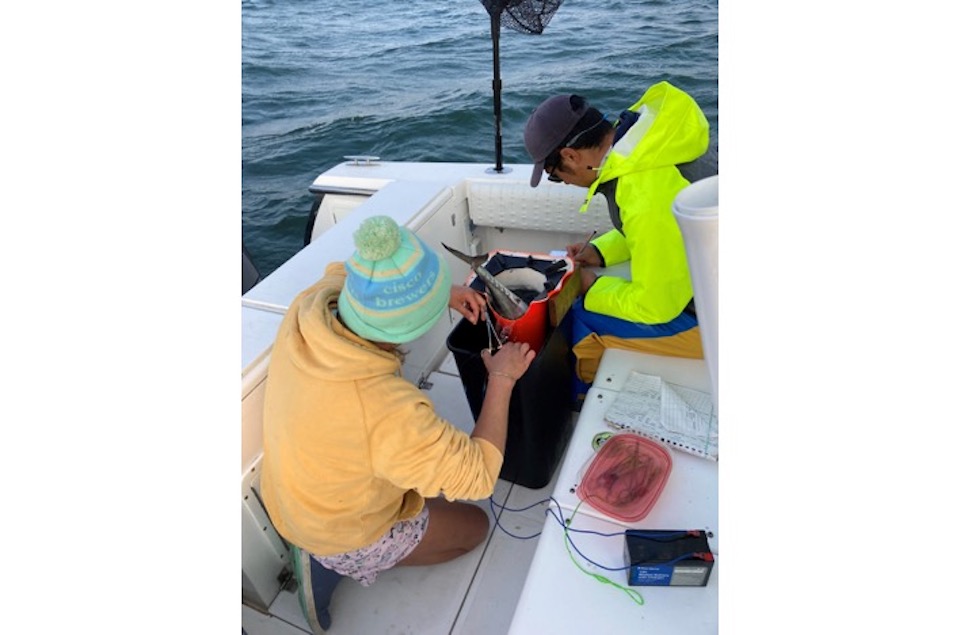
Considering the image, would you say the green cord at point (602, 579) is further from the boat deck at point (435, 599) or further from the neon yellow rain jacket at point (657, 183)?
the neon yellow rain jacket at point (657, 183)

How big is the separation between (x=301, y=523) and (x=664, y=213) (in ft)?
4.56

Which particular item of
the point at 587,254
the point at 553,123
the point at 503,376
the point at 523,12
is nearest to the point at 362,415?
the point at 503,376

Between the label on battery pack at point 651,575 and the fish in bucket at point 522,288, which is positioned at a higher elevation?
the fish in bucket at point 522,288

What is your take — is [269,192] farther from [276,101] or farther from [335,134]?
[276,101]

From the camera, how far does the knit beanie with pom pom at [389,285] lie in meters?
1.21

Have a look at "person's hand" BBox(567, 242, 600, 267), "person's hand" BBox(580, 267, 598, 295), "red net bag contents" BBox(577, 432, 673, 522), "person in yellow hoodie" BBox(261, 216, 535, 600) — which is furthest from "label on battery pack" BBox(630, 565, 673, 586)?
"person's hand" BBox(567, 242, 600, 267)

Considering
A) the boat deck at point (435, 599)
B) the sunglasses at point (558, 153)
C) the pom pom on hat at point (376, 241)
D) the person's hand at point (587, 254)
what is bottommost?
the boat deck at point (435, 599)

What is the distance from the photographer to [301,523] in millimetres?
1465

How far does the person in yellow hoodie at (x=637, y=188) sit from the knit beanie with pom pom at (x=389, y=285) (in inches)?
30.5

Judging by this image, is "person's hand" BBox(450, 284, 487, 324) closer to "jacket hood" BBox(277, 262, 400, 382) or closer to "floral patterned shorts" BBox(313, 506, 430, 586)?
"jacket hood" BBox(277, 262, 400, 382)

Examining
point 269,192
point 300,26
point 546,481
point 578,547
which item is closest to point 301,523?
point 578,547

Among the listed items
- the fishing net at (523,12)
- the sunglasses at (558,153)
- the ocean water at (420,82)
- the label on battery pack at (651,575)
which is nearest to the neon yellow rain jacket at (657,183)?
the sunglasses at (558,153)

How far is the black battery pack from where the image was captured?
122 centimetres

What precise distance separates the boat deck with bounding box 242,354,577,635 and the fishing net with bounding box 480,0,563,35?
240 centimetres
